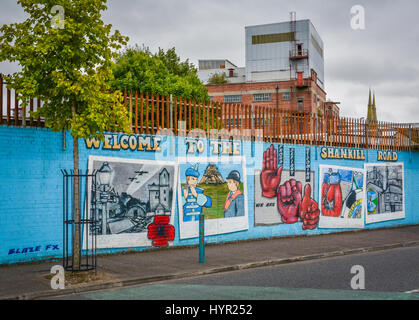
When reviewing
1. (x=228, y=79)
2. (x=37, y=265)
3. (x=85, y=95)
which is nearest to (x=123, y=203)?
(x=37, y=265)

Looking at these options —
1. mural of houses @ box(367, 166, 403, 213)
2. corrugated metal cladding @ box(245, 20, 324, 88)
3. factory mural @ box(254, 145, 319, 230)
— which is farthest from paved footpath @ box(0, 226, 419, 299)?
corrugated metal cladding @ box(245, 20, 324, 88)

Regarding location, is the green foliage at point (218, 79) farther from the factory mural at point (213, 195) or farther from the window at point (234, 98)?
the factory mural at point (213, 195)

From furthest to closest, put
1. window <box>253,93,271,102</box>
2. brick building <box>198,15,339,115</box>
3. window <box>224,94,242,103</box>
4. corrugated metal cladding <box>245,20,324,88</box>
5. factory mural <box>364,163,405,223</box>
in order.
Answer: window <box>224,94,242,103</box>, window <box>253,93,271,102</box>, corrugated metal cladding <box>245,20,324,88</box>, brick building <box>198,15,339,115</box>, factory mural <box>364,163,405,223</box>

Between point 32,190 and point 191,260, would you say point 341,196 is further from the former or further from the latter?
point 32,190

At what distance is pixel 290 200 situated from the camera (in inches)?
645

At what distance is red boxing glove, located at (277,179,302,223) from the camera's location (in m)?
16.1

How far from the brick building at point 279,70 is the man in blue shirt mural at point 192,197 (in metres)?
49.7

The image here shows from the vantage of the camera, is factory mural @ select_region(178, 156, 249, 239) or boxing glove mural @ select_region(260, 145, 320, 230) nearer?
factory mural @ select_region(178, 156, 249, 239)

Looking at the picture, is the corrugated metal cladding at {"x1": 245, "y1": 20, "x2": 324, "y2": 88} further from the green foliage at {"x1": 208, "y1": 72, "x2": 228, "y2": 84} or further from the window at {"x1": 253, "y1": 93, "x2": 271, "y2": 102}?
the green foliage at {"x1": 208, "y1": 72, "x2": 228, "y2": 84}

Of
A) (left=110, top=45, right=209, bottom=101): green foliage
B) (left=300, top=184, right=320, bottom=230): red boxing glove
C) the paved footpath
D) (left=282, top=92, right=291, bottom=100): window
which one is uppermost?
(left=282, top=92, right=291, bottom=100): window

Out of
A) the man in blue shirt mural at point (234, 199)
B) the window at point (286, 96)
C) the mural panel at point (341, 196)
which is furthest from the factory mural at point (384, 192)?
the window at point (286, 96)

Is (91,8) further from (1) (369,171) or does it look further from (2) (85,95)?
(1) (369,171)

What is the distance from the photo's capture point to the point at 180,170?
44.1ft
